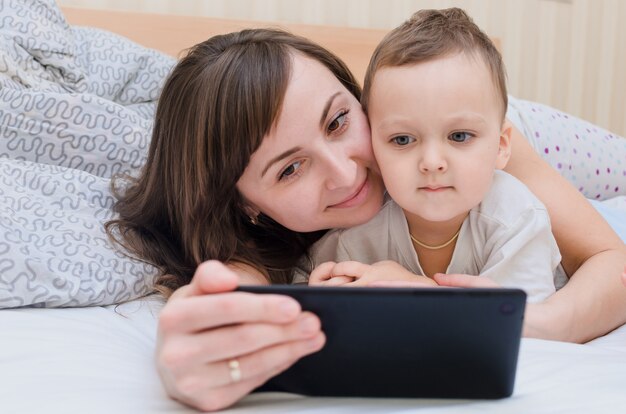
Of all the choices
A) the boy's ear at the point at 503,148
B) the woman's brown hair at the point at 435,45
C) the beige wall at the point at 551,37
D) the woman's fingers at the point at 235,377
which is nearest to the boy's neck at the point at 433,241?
the boy's ear at the point at 503,148

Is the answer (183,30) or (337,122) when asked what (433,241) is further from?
(183,30)

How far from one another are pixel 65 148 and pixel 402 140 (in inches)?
30.0

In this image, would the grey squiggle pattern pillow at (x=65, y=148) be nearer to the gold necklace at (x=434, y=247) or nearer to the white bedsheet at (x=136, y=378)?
the white bedsheet at (x=136, y=378)

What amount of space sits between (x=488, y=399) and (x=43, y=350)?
0.54 m

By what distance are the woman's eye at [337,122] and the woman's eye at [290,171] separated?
77 mm

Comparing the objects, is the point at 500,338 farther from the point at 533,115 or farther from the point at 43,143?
the point at 533,115

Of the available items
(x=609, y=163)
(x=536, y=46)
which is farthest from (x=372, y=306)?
(x=536, y=46)

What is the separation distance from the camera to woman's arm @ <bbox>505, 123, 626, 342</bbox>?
3.51 feet

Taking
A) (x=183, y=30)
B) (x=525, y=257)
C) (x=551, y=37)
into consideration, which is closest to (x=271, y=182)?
(x=525, y=257)

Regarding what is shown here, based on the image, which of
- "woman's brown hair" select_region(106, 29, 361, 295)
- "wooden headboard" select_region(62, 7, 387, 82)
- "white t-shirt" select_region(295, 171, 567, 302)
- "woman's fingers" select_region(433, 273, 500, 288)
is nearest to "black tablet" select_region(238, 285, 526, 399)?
"woman's fingers" select_region(433, 273, 500, 288)

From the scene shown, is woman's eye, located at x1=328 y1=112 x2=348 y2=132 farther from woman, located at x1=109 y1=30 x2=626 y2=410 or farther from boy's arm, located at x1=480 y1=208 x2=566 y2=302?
boy's arm, located at x1=480 y1=208 x2=566 y2=302

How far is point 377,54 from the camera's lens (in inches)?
47.0

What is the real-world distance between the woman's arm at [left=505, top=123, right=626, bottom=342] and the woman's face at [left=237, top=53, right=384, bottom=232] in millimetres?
319

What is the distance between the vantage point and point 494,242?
1181 millimetres
